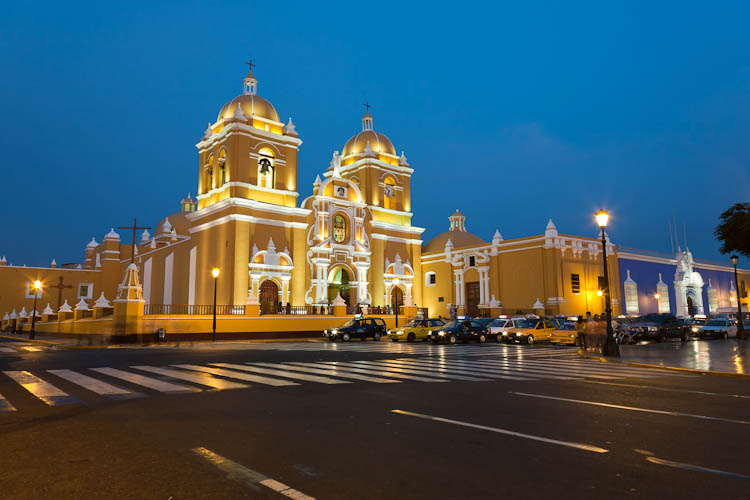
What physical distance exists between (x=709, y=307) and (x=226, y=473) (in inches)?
2745

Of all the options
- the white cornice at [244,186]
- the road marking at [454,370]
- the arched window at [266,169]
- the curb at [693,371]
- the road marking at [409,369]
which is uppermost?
the arched window at [266,169]

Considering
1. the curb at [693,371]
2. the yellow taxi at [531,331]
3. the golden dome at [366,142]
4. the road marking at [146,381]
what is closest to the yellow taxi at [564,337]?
the yellow taxi at [531,331]

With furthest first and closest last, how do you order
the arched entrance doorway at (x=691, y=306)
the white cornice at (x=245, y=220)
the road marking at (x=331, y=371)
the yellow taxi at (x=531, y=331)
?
the arched entrance doorway at (x=691, y=306), the white cornice at (x=245, y=220), the yellow taxi at (x=531, y=331), the road marking at (x=331, y=371)

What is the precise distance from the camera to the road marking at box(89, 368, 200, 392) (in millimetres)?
10070

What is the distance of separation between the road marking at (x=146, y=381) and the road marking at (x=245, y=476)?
4947mm

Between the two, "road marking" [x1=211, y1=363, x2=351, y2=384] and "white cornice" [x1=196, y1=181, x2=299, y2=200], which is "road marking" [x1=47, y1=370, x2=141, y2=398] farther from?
"white cornice" [x1=196, y1=181, x2=299, y2=200]

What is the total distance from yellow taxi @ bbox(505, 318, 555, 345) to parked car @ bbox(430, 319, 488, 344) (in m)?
1.54

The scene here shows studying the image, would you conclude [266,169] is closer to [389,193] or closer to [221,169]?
[221,169]

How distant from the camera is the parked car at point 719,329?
112 feet

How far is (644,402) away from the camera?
871 centimetres

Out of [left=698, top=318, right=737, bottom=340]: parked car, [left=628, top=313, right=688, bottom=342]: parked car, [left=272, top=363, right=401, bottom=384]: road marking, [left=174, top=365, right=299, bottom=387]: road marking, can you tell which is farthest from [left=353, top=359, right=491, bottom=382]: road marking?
[left=698, top=318, right=737, bottom=340]: parked car

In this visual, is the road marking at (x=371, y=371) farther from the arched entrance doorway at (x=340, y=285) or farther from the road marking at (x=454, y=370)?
the arched entrance doorway at (x=340, y=285)

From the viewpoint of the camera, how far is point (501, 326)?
3148 cm

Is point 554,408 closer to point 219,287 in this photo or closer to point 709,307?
point 219,287
